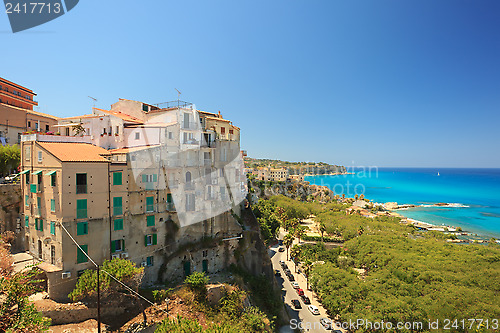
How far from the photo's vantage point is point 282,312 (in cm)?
3297

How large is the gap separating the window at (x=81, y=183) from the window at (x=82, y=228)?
110 inches

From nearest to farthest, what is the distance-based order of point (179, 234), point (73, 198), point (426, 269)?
point (73, 198) → point (179, 234) → point (426, 269)

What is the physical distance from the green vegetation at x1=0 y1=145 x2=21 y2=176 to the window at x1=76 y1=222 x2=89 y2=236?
15231 mm

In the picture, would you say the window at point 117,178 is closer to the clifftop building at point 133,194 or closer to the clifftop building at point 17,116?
the clifftop building at point 133,194

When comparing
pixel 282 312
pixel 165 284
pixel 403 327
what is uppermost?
pixel 165 284

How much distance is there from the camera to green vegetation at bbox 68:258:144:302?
19.4 metres

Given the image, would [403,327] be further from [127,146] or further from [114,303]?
[127,146]

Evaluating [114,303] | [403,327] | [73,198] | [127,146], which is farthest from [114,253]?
[403,327]

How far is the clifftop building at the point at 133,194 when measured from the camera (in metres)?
21.4

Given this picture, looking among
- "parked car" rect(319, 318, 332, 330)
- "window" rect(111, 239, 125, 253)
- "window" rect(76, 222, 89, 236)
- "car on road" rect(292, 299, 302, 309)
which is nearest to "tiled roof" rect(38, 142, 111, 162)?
"window" rect(76, 222, 89, 236)

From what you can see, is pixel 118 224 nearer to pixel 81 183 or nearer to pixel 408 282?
pixel 81 183

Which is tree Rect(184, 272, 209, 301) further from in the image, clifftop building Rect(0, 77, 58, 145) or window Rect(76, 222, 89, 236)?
clifftop building Rect(0, 77, 58, 145)

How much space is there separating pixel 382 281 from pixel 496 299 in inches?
433

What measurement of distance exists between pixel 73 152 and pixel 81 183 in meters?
3.27
